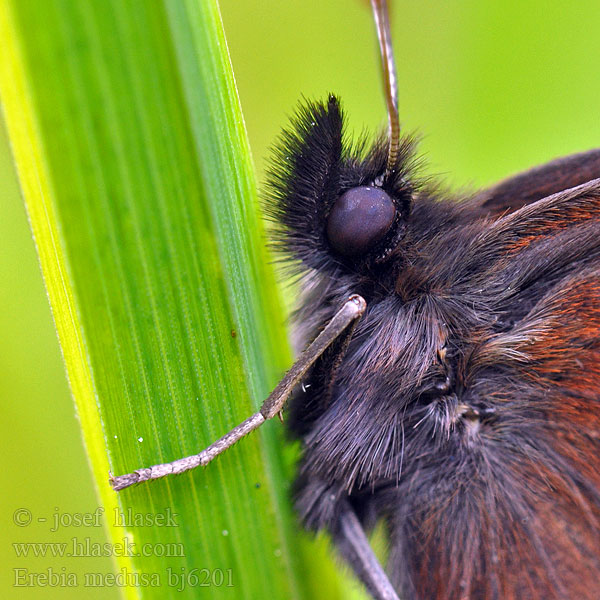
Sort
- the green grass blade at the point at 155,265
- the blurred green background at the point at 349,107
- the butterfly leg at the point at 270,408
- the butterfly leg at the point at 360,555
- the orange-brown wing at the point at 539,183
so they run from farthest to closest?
1. the blurred green background at the point at 349,107
2. the orange-brown wing at the point at 539,183
3. the butterfly leg at the point at 360,555
4. the butterfly leg at the point at 270,408
5. the green grass blade at the point at 155,265

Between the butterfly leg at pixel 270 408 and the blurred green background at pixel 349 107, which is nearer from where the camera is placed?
the butterfly leg at pixel 270 408

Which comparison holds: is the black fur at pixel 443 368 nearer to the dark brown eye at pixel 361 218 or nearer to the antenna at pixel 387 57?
the dark brown eye at pixel 361 218

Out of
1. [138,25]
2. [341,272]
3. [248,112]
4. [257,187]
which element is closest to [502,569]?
[341,272]

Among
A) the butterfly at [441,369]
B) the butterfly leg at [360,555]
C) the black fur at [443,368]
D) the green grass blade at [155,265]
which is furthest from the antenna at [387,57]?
the butterfly leg at [360,555]

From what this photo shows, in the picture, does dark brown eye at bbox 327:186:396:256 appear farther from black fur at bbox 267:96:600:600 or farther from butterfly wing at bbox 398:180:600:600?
butterfly wing at bbox 398:180:600:600

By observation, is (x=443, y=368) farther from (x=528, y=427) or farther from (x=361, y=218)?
(x=361, y=218)

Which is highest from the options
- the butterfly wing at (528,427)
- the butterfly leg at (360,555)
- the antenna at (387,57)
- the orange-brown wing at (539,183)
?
the antenna at (387,57)
